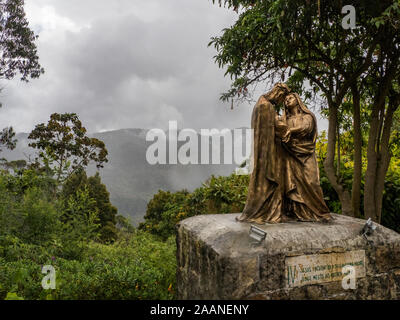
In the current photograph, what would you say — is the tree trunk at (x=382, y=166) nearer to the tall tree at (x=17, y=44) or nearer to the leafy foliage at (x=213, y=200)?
the leafy foliage at (x=213, y=200)

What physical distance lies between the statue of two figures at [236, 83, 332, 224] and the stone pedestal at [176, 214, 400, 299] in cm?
26

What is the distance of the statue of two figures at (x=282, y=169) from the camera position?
3984 millimetres

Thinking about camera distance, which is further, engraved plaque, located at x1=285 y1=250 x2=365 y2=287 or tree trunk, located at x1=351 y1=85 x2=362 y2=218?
tree trunk, located at x1=351 y1=85 x2=362 y2=218

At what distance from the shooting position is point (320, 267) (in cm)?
343

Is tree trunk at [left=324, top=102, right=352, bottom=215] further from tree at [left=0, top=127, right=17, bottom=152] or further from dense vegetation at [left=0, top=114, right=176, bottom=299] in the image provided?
tree at [left=0, top=127, right=17, bottom=152]

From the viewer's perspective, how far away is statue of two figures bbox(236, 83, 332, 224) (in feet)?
13.1

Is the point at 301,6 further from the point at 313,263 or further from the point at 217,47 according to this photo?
the point at 313,263

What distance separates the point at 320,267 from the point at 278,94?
2215 mm

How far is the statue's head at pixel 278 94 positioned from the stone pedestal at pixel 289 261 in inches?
64.1

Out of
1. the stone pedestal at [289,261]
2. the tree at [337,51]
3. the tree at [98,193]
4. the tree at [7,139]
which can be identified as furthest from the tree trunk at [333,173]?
the tree at [7,139]

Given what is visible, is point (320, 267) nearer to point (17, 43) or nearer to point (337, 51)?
point (337, 51)

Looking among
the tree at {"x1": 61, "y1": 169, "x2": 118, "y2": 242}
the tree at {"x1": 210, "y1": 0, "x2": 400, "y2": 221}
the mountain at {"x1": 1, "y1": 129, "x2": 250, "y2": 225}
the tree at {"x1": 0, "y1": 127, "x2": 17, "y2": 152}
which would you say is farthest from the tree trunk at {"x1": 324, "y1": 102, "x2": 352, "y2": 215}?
the mountain at {"x1": 1, "y1": 129, "x2": 250, "y2": 225}
